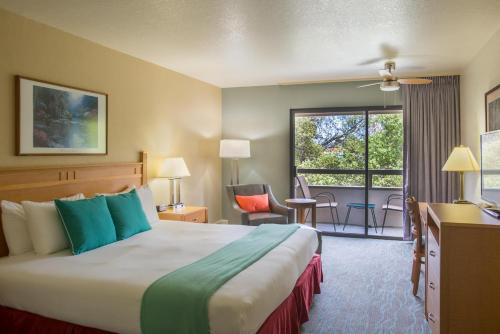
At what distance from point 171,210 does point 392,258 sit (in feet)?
9.70

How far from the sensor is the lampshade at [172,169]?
188 inches

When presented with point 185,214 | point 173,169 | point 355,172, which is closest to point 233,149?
point 173,169

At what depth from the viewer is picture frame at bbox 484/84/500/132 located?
11.2ft

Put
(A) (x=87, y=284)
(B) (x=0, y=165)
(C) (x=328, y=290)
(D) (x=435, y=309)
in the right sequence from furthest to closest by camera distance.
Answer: (C) (x=328, y=290)
(B) (x=0, y=165)
(D) (x=435, y=309)
(A) (x=87, y=284)

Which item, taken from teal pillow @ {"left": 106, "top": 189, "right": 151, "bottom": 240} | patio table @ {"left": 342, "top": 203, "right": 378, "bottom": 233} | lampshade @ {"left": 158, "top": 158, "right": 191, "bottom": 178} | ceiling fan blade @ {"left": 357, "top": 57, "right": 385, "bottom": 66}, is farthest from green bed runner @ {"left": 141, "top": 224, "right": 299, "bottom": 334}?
patio table @ {"left": 342, "top": 203, "right": 378, "bottom": 233}

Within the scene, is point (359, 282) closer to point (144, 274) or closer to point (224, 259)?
point (224, 259)

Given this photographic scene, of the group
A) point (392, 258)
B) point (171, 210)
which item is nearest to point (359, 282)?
point (392, 258)

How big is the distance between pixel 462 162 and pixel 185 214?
10.7ft

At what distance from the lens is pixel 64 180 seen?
354 centimetres

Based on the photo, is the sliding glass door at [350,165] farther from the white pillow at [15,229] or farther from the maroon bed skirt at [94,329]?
the white pillow at [15,229]

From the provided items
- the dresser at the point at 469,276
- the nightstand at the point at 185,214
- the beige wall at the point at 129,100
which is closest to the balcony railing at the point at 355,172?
the beige wall at the point at 129,100

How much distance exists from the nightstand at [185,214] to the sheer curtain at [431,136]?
312 centimetres

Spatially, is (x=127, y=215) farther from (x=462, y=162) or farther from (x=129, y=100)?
(x=462, y=162)

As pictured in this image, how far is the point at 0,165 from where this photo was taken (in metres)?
3.04
